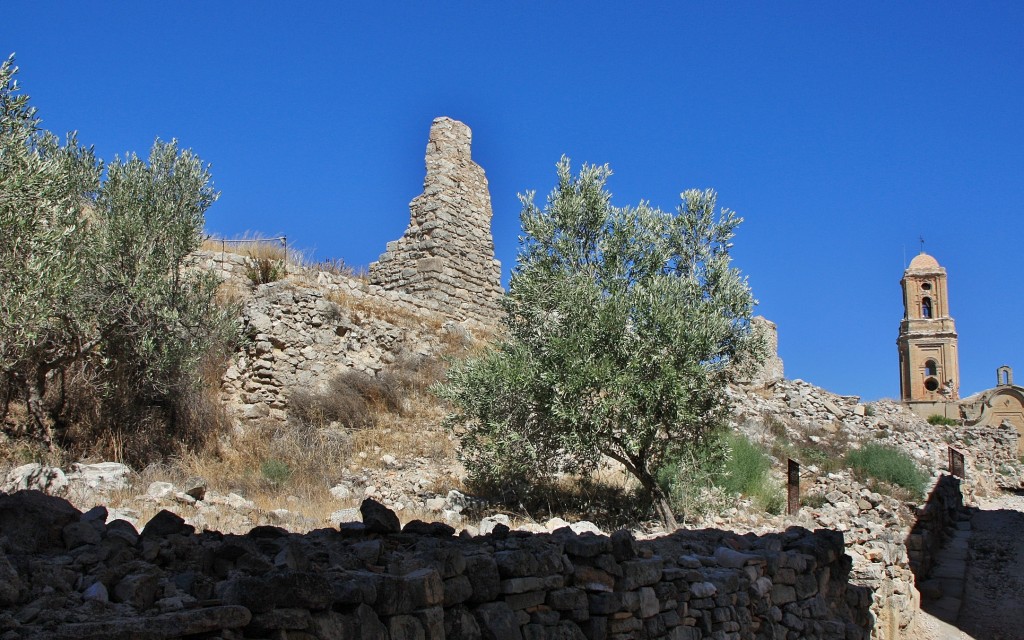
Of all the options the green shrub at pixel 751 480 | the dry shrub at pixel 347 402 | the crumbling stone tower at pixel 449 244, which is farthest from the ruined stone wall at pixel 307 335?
the green shrub at pixel 751 480

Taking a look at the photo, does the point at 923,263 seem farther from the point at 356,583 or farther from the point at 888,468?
the point at 356,583

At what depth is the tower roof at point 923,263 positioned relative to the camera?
67062mm

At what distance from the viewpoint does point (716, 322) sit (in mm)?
11641

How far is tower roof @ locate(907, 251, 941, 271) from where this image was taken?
220 ft

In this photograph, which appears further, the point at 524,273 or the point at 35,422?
the point at 524,273

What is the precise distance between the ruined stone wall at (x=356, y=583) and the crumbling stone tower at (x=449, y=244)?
13250mm

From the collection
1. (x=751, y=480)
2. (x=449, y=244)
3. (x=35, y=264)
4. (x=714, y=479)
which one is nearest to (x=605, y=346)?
(x=714, y=479)

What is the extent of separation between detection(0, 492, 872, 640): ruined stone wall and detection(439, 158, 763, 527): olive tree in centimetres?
408

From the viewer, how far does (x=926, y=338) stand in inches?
2534

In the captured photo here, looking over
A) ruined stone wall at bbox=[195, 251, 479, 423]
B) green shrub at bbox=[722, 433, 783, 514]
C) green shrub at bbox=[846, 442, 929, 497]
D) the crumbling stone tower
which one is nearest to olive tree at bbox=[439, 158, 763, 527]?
green shrub at bbox=[722, 433, 783, 514]

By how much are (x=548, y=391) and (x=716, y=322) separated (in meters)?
2.58

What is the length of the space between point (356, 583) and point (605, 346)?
7974 millimetres

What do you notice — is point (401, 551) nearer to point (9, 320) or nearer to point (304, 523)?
point (304, 523)

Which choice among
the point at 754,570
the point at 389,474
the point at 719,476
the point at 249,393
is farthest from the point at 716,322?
the point at 249,393
